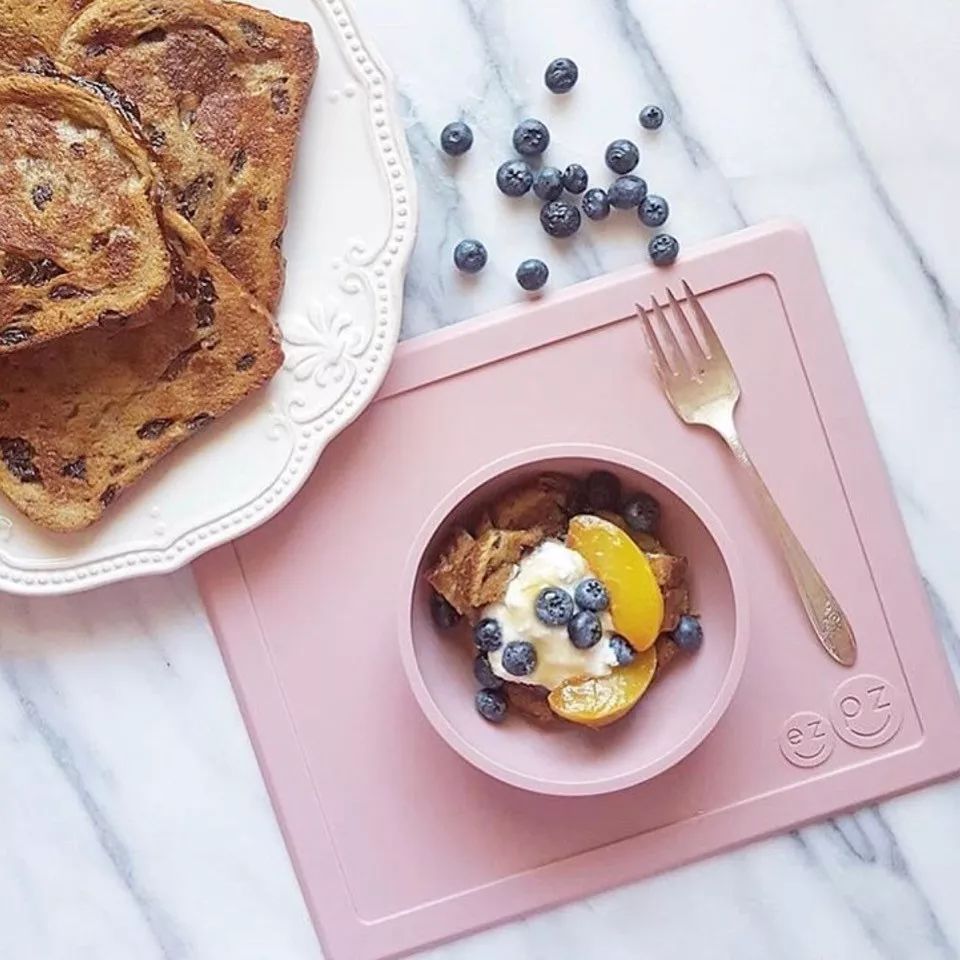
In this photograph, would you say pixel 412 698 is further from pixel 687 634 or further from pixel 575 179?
pixel 575 179

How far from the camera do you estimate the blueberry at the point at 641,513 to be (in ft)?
4.66

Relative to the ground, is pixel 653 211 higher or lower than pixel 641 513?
higher

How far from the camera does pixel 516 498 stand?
1.42 meters

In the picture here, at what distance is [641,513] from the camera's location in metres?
1.42

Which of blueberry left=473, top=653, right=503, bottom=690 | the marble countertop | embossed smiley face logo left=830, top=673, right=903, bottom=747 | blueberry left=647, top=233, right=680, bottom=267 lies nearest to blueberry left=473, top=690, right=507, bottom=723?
blueberry left=473, top=653, right=503, bottom=690

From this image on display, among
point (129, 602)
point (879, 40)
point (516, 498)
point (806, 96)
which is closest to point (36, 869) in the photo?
point (129, 602)

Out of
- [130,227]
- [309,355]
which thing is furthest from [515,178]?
[130,227]

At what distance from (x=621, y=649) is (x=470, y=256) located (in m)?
0.44

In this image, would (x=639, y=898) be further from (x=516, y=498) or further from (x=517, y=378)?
(x=517, y=378)

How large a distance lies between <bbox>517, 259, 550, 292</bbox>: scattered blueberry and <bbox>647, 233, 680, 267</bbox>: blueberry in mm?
115

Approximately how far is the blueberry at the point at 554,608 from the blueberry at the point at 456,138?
0.49 metres

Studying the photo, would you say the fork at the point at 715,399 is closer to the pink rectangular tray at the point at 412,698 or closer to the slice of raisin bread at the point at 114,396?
the pink rectangular tray at the point at 412,698

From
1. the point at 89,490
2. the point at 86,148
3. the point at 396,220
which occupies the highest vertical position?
the point at 86,148

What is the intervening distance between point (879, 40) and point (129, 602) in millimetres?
1019
